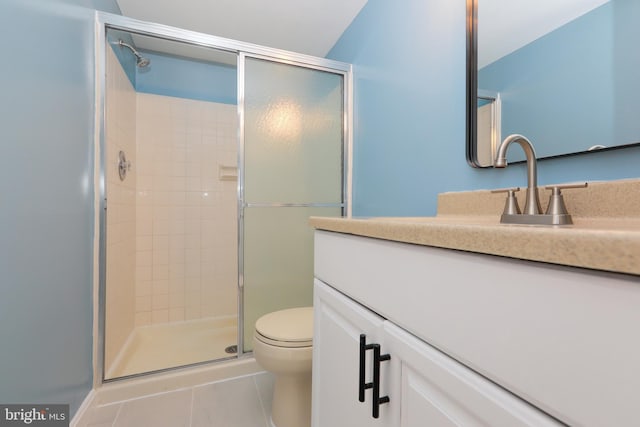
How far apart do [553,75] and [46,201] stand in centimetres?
170

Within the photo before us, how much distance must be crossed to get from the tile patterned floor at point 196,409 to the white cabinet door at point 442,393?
112 centimetres

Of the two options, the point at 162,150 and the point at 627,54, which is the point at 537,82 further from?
the point at 162,150

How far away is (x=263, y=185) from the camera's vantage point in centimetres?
186

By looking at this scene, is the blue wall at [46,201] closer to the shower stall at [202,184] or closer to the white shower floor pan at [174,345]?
the shower stall at [202,184]

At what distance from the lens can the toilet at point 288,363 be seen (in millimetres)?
1209

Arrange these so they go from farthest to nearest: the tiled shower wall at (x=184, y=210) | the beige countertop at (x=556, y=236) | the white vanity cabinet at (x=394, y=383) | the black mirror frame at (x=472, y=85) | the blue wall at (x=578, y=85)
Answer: the tiled shower wall at (x=184, y=210) → the black mirror frame at (x=472, y=85) → the blue wall at (x=578, y=85) → the white vanity cabinet at (x=394, y=383) → the beige countertop at (x=556, y=236)

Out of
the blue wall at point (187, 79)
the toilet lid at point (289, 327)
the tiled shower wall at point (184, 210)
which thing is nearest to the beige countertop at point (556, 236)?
the toilet lid at point (289, 327)

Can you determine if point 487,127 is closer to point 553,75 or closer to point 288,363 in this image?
point 553,75

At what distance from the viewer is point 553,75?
85 cm

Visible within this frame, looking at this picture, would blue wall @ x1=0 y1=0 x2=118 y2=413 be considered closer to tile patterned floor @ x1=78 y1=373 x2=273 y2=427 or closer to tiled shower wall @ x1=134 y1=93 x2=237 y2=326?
tile patterned floor @ x1=78 y1=373 x2=273 y2=427

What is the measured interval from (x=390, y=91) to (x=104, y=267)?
1.77 meters

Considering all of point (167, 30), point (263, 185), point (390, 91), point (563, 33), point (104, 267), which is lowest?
point (104, 267)

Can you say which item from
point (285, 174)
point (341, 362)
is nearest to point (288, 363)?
point (341, 362)

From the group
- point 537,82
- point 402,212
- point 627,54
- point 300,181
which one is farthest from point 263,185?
point 627,54
